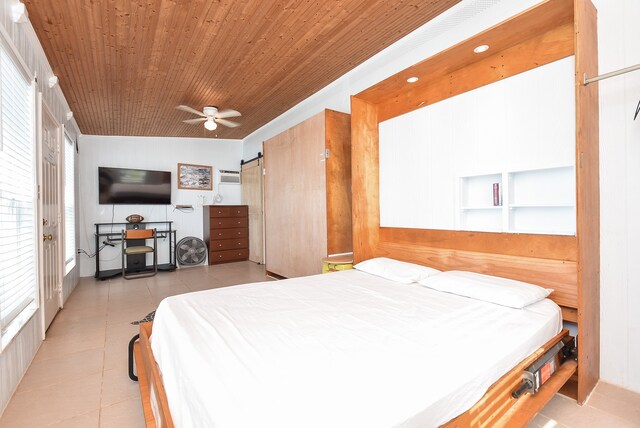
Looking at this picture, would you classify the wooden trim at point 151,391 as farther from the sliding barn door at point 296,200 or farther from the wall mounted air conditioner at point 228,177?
the wall mounted air conditioner at point 228,177

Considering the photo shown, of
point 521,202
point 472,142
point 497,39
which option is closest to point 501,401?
point 521,202

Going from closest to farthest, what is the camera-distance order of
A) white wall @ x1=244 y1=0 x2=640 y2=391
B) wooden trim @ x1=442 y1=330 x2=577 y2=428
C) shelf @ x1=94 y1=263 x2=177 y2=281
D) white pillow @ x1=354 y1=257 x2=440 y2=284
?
wooden trim @ x1=442 y1=330 x2=577 y2=428
white wall @ x1=244 y1=0 x2=640 y2=391
white pillow @ x1=354 y1=257 x2=440 y2=284
shelf @ x1=94 y1=263 x2=177 y2=281

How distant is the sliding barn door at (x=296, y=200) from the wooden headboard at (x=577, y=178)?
2.07 ft

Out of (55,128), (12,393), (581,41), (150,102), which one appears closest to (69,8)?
(55,128)

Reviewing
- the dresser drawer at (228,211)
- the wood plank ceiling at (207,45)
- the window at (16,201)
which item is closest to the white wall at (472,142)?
the wood plank ceiling at (207,45)

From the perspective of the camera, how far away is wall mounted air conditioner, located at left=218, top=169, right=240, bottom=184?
→ 23.3 ft

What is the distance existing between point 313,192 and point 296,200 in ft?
1.45

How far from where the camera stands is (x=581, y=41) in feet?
5.47

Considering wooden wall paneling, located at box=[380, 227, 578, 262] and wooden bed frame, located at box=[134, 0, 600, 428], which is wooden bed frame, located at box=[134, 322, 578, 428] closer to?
wooden bed frame, located at box=[134, 0, 600, 428]

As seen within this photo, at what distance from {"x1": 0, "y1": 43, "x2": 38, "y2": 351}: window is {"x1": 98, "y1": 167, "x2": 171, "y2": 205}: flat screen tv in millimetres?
3741

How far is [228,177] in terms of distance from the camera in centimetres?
719

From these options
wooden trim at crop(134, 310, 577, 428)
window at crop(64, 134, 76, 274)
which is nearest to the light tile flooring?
wooden trim at crop(134, 310, 577, 428)

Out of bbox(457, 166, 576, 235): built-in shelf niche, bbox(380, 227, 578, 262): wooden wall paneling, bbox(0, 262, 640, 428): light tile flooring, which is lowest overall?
bbox(0, 262, 640, 428): light tile flooring

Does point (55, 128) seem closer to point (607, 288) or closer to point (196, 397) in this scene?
point (196, 397)
